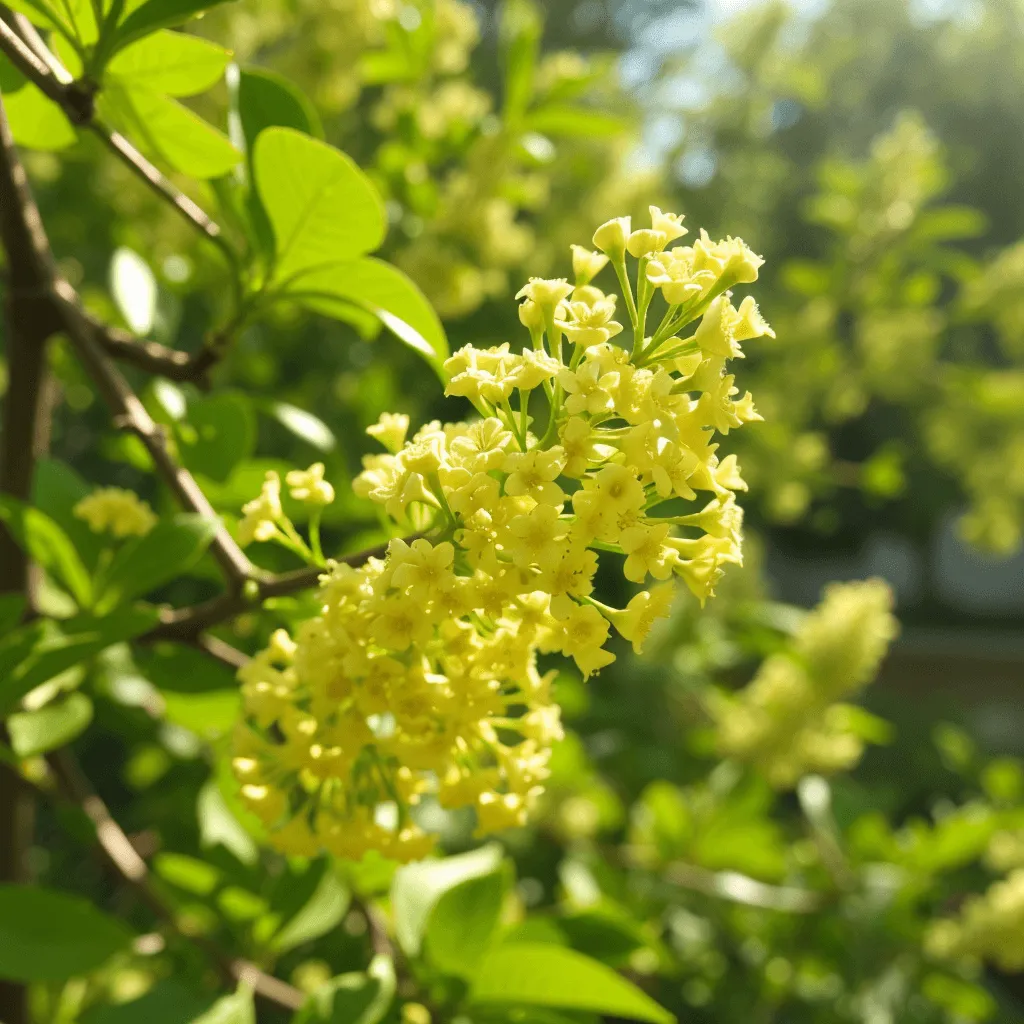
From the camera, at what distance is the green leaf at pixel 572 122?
195cm

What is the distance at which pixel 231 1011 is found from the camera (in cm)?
101

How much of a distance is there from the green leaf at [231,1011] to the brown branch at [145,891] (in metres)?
0.04

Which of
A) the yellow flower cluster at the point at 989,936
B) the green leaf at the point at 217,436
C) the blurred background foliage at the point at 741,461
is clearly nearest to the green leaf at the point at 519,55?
the blurred background foliage at the point at 741,461

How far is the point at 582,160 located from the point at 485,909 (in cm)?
205

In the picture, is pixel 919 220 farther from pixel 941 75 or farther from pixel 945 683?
pixel 941 75

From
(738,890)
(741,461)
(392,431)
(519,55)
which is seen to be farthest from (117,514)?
(741,461)

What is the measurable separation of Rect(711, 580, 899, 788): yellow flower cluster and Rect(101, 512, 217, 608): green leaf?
1876 mm

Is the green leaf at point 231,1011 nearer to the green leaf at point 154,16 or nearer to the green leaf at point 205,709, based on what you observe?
the green leaf at point 205,709

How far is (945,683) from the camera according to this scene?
9.29 meters

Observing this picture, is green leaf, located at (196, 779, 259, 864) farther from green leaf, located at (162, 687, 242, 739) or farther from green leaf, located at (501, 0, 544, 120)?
green leaf, located at (501, 0, 544, 120)

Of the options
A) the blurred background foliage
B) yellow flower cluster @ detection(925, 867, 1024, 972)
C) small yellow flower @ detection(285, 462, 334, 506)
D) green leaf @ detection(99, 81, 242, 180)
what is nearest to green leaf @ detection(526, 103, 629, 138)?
the blurred background foliage

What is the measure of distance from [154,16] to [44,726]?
0.70m

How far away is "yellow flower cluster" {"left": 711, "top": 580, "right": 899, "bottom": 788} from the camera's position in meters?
2.44

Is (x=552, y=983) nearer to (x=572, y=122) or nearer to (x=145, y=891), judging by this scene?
(x=145, y=891)
